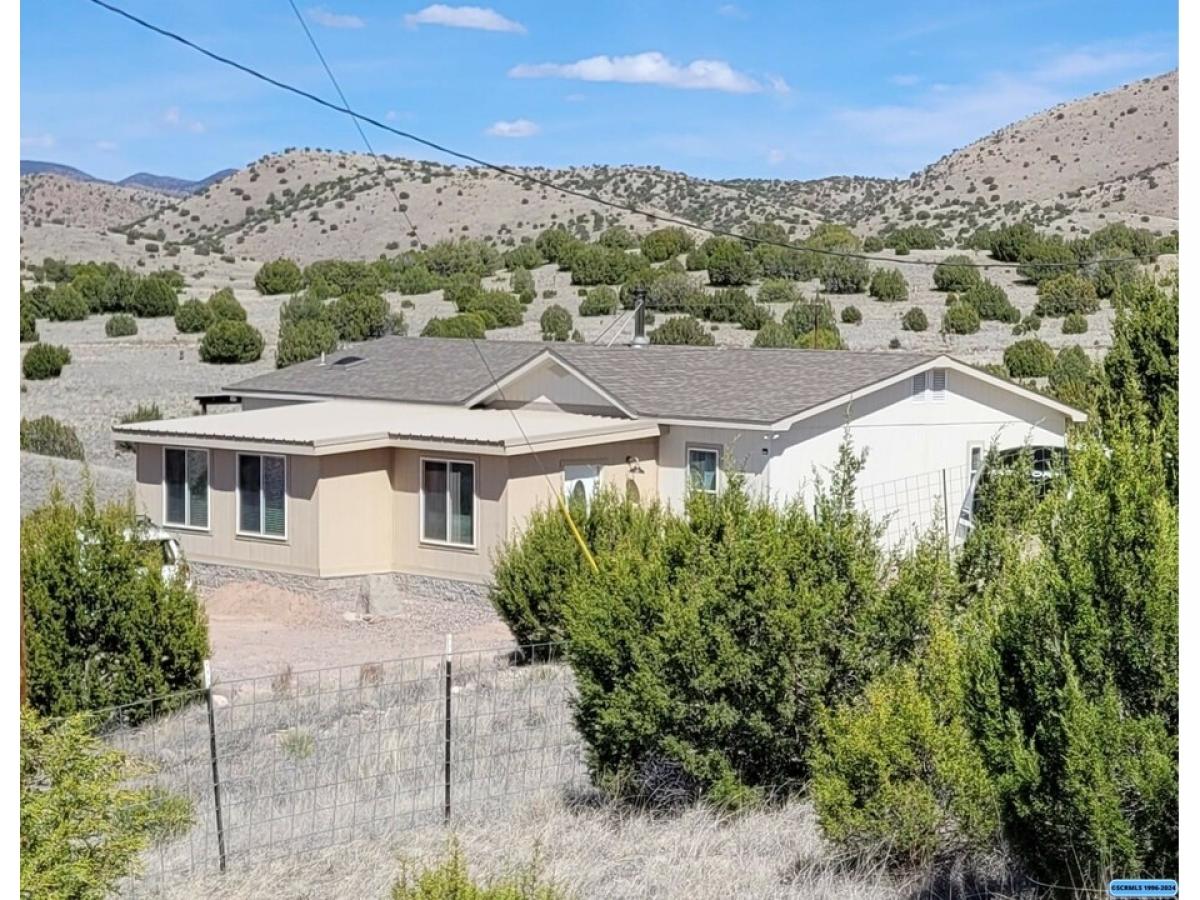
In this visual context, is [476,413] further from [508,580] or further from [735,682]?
[735,682]

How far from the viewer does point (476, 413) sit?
88.6 feet

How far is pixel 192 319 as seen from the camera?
54.7 meters

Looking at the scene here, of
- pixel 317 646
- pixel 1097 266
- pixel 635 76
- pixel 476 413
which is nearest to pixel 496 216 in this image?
pixel 1097 266

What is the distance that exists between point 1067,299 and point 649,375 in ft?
83.6

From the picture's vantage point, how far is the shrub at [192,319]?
54688 millimetres

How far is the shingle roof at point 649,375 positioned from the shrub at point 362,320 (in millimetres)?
18280

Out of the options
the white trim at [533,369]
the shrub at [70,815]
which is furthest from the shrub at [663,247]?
the shrub at [70,815]

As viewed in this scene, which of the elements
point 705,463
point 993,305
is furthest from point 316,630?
point 993,305

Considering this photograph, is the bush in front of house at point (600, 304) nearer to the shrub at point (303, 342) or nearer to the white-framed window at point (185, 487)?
the shrub at point (303, 342)

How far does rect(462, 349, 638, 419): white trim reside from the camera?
2561 cm

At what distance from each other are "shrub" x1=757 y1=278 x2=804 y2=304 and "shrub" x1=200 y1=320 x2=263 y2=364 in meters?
16.6

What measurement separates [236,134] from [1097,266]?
142 feet

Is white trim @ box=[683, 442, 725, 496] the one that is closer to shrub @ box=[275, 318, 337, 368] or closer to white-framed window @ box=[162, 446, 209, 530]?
white-framed window @ box=[162, 446, 209, 530]

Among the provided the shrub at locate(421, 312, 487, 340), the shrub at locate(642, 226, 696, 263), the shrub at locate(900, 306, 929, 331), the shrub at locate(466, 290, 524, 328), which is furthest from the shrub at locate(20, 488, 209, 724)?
the shrub at locate(642, 226, 696, 263)
